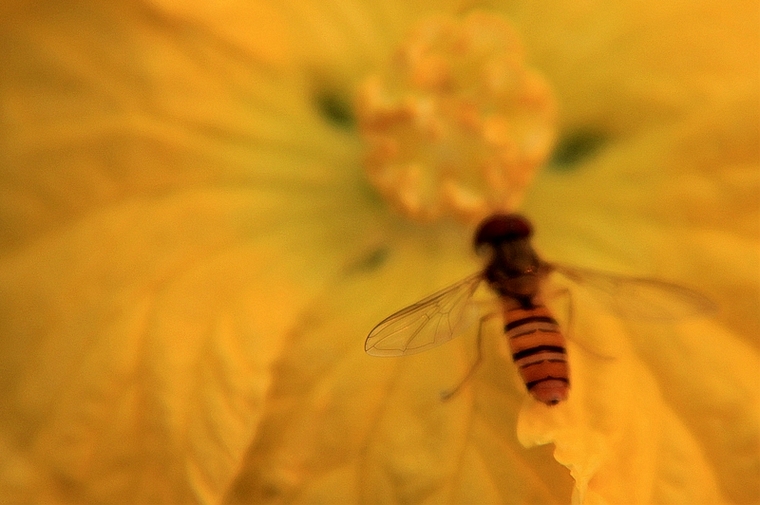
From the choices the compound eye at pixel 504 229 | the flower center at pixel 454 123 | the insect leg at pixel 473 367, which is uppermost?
the flower center at pixel 454 123

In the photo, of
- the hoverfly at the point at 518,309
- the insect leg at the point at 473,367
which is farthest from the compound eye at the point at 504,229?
the insect leg at the point at 473,367

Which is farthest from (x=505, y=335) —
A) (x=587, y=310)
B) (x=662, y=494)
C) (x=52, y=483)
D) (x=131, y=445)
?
(x=52, y=483)

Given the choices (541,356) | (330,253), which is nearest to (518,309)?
(541,356)

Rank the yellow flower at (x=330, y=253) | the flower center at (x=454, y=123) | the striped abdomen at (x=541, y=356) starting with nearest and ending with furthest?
1. the striped abdomen at (x=541, y=356)
2. the yellow flower at (x=330, y=253)
3. the flower center at (x=454, y=123)

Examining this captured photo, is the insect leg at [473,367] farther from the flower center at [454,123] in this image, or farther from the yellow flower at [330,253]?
the flower center at [454,123]

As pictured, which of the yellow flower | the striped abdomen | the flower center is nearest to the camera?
the striped abdomen

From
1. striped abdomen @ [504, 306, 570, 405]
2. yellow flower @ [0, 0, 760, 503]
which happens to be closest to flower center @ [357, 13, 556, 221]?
yellow flower @ [0, 0, 760, 503]

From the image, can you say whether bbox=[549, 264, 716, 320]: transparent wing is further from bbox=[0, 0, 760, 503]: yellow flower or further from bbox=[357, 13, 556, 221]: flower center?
bbox=[357, 13, 556, 221]: flower center
